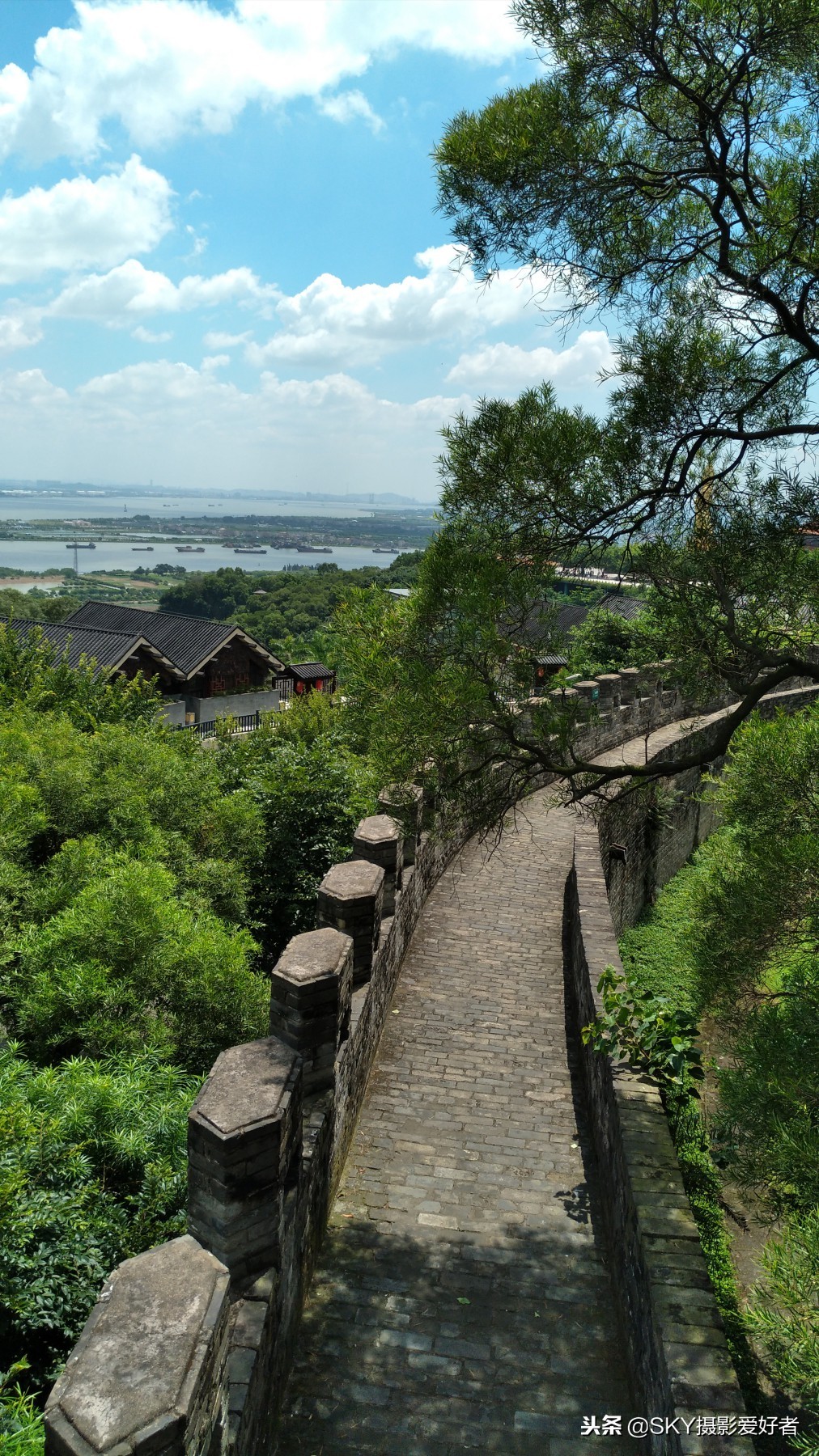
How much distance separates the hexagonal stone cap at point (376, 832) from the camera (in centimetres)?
803

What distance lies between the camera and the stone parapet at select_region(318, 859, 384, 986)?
21.6ft

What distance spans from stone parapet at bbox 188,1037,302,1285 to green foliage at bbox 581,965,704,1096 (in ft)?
9.14

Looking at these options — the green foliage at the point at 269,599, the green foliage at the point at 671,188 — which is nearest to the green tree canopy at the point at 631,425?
the green foliage at the point at 671,188

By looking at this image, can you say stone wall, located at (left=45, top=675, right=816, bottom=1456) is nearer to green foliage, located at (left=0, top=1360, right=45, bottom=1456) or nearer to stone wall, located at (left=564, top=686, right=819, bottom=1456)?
stone wall, located at (left=564, top=686, right=819, bottom=1456)

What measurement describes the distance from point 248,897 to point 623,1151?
5550mm

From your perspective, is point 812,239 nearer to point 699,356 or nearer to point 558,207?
point 699,356

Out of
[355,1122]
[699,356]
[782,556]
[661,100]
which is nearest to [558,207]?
[661,100]

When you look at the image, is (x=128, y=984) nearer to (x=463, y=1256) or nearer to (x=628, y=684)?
(x=463, y=1256)

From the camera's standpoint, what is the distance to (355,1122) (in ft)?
21.2

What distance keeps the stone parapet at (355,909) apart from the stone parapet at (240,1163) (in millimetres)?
2350

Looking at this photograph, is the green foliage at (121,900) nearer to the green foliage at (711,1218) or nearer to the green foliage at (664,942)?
the green foliage at (711,1218)

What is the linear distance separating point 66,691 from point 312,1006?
11171 millimetres

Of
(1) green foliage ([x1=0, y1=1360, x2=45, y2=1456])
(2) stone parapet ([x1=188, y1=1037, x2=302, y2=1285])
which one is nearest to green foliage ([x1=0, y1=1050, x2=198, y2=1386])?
(1) green foliage ([x1=0, y1=1360, x2=45, y2=1456])

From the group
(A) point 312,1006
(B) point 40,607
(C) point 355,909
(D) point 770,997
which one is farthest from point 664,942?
(B) point 40,607
